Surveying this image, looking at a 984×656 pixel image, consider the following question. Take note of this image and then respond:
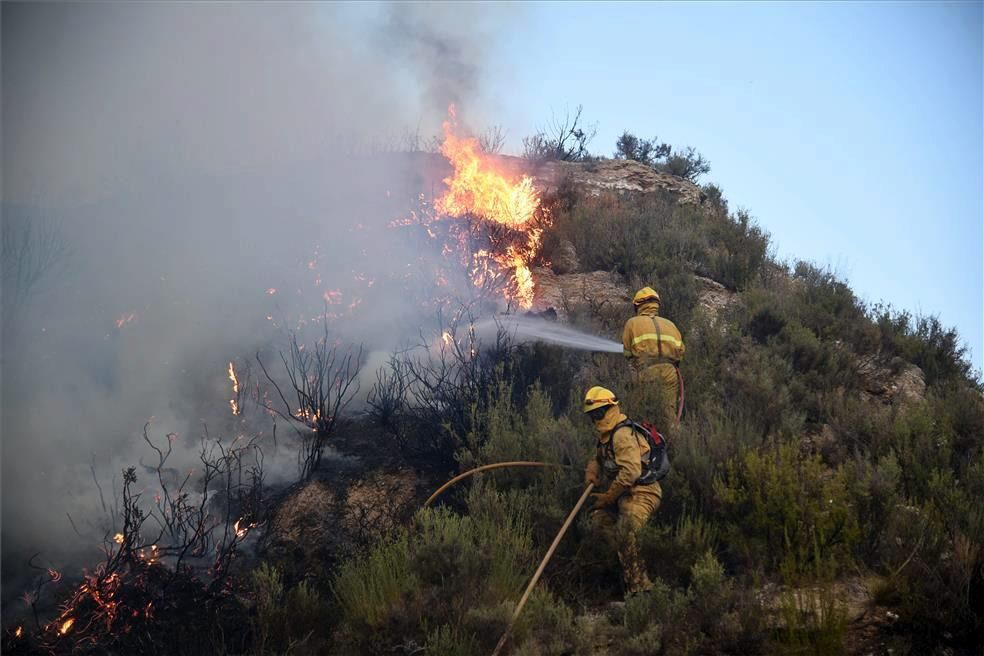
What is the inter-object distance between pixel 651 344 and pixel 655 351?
0.30 feet

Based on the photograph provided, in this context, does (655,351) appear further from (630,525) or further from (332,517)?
(332,517)

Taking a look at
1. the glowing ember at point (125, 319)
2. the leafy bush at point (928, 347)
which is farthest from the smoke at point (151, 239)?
the leafy bush at point (928, 347)

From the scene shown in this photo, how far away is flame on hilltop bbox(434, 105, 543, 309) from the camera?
12180mm

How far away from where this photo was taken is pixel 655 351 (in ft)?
28.5

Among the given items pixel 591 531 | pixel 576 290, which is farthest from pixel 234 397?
pixel 576 290

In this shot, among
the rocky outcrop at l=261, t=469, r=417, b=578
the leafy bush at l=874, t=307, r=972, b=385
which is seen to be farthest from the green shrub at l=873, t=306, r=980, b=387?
the rocky outcrop at l=261, t=469, r=417, b=578

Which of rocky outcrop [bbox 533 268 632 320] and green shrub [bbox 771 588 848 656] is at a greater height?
rocky outcrop [bbox 533 268 632 320]

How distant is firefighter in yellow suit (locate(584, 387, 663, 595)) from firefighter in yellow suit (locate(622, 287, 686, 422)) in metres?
1.88

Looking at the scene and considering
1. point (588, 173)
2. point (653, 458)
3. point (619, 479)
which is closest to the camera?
point (619, 479)

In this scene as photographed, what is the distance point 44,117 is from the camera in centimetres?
1526

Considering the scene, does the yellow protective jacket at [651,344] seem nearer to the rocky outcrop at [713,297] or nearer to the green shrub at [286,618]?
the rocky outcrop at [713,297]

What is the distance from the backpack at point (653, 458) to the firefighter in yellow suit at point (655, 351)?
175cm

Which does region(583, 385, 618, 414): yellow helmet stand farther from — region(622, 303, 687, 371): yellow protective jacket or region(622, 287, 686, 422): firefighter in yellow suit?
region(622, 303, 687, 371): yellow protective jacket

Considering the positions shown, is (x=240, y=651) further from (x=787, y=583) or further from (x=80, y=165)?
(x=80, y=165)
